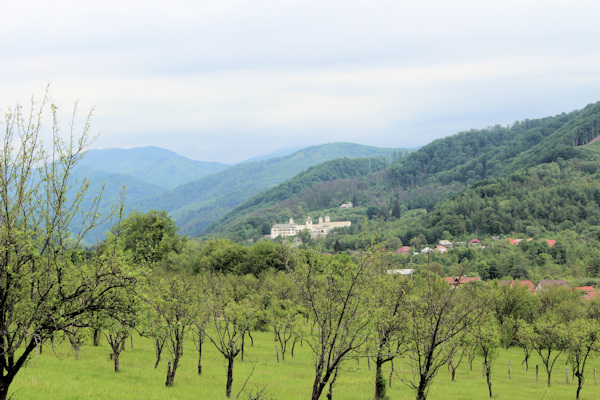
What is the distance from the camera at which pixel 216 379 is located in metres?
24.8

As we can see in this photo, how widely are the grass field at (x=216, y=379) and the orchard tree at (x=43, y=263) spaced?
5227 mm

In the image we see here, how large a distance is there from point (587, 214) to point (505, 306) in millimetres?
93237

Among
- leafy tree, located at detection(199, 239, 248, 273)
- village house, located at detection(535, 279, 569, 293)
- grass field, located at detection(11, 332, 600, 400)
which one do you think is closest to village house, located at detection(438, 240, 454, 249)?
village house, located at detection(535, 279, 569, 293)

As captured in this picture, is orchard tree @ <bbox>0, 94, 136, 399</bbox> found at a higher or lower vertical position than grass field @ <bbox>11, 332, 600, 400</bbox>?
higher

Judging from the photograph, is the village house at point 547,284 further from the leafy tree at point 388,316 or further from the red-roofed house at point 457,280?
the leafy tree at point 388,316

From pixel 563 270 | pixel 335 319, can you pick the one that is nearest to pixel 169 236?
pixel 335 319

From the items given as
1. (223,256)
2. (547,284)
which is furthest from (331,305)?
(547,284)

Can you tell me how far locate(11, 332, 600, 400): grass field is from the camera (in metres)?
18.8

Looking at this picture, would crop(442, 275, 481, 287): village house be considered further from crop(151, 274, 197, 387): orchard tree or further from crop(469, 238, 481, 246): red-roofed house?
crop(469, 238, 481, 246): red-roofed house

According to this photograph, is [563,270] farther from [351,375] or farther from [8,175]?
[8,175]

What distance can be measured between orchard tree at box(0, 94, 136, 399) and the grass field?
5.23 meters

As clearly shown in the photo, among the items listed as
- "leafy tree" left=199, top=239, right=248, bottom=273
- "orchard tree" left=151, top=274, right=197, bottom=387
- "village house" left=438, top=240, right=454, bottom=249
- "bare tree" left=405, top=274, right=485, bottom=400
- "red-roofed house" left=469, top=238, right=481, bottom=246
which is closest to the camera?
"bare tree" left=405, top=274, right=485, bottom=400

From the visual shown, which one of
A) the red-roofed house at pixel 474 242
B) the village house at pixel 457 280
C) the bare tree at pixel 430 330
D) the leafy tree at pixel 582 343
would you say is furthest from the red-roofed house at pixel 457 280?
the red-roofed house at pixel 474 242

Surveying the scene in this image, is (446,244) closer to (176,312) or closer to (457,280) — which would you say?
(176,312)
